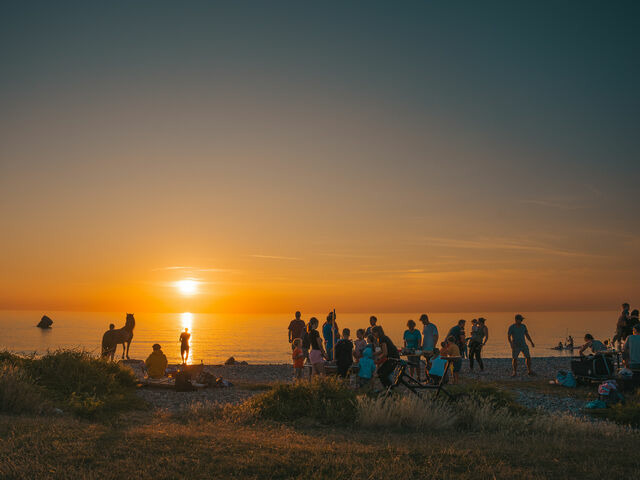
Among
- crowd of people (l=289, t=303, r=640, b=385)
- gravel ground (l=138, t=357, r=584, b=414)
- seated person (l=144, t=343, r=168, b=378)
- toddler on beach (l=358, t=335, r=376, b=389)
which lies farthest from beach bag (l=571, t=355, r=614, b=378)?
seated person (l=144, t=343, r=168, b=378)

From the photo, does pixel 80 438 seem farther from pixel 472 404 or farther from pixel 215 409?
pixel 472 404

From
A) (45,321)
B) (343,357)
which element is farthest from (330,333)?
(45,321)

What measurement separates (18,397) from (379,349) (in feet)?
28.8

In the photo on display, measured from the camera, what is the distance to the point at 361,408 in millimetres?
9273

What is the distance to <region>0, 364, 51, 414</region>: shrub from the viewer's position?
31.5 ft

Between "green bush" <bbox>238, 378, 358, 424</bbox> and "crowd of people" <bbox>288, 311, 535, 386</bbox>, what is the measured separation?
1585 mm

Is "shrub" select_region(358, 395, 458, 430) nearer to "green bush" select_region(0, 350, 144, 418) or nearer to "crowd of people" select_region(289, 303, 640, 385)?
"crowd of people" select_region(289, 303, 640, 385)

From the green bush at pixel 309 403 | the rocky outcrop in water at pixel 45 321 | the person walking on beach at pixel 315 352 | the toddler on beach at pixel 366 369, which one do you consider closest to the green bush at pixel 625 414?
the toddler on beach at pixel 366 369

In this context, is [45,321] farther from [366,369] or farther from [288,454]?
[288,454]

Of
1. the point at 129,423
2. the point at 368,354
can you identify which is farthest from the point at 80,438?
the point at 368,354

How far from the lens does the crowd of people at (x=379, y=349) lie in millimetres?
12117

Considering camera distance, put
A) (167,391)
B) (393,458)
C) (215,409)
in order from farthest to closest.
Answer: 1. (167,391)
2. (215,409)
3. (393,458)

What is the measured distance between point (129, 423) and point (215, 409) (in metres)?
1.91

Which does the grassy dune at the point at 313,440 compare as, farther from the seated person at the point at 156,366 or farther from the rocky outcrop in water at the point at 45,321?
the rocky outcrop in water at the point at 45,321
